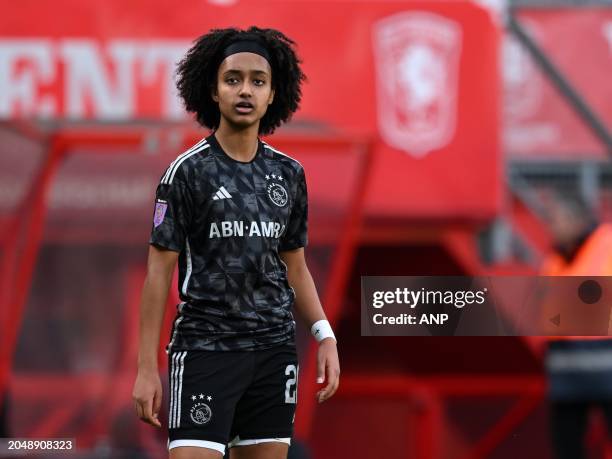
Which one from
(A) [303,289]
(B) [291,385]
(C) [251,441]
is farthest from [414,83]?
(C) [251,441]

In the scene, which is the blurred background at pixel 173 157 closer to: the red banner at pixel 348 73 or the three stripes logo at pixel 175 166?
the red banner at pixel 348 73

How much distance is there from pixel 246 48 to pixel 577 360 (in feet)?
10.9

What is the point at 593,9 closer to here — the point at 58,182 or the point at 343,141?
the point at 343,141

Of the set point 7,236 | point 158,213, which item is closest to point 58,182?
point 7,236

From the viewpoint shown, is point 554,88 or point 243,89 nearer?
point 243,89

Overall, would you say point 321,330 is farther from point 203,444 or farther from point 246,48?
point 246,48

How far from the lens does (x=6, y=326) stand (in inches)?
286

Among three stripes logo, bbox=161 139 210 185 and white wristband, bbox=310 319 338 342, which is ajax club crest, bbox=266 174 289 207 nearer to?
three stripes logo, bbox=161 139 210 185

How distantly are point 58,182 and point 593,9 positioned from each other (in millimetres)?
4676

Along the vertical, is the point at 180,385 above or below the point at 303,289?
below

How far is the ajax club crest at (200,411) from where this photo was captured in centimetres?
395

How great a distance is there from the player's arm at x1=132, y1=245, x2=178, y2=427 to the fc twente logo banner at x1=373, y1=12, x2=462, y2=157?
13.6 ft

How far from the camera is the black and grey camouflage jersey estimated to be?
3986 mm

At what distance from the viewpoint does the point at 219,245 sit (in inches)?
157
